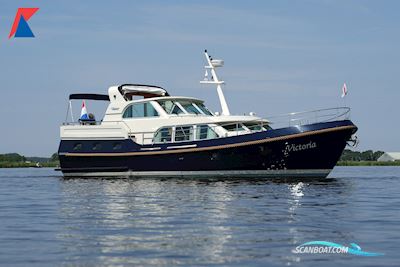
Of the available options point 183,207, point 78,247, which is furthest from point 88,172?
point 78,247

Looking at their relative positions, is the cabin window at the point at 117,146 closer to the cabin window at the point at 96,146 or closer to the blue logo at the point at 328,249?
the cabin window at the point at 96,146

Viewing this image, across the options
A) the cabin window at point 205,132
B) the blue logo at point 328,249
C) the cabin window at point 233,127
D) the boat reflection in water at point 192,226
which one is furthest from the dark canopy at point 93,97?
the blue logo at point 328,249

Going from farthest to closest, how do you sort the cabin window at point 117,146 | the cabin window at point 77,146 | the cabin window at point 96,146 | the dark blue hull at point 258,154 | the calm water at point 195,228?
the cabin window at point 77,146 → the cabin window at point 96,146 → the cabin window at point 117,146 → the dark blue hull at point 258,154 → the calm water at point 195,228

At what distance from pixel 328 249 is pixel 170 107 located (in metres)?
24.4

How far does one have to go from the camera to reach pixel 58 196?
21953mm

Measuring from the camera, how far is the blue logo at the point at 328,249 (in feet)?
31.9

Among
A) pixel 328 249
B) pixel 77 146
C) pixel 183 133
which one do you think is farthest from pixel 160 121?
pixel 328 249

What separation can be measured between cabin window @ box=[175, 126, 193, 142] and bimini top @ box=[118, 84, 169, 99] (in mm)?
4799

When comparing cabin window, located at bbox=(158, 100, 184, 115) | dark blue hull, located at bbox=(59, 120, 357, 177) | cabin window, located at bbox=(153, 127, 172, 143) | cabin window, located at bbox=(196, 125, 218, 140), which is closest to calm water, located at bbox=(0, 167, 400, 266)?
dark blue hull, located at bbox=(59, 120, 357, 177)

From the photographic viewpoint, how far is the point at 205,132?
31.8 metres

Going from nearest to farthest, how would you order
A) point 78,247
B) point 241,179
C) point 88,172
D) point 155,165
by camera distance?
point 78,247 < point 241,179 < point 155,165 < point 88,172

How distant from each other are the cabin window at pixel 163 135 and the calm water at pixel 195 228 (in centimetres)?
1198

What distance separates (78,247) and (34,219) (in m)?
4.58

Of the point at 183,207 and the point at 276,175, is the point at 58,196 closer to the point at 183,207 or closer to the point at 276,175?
the point at 183,207
